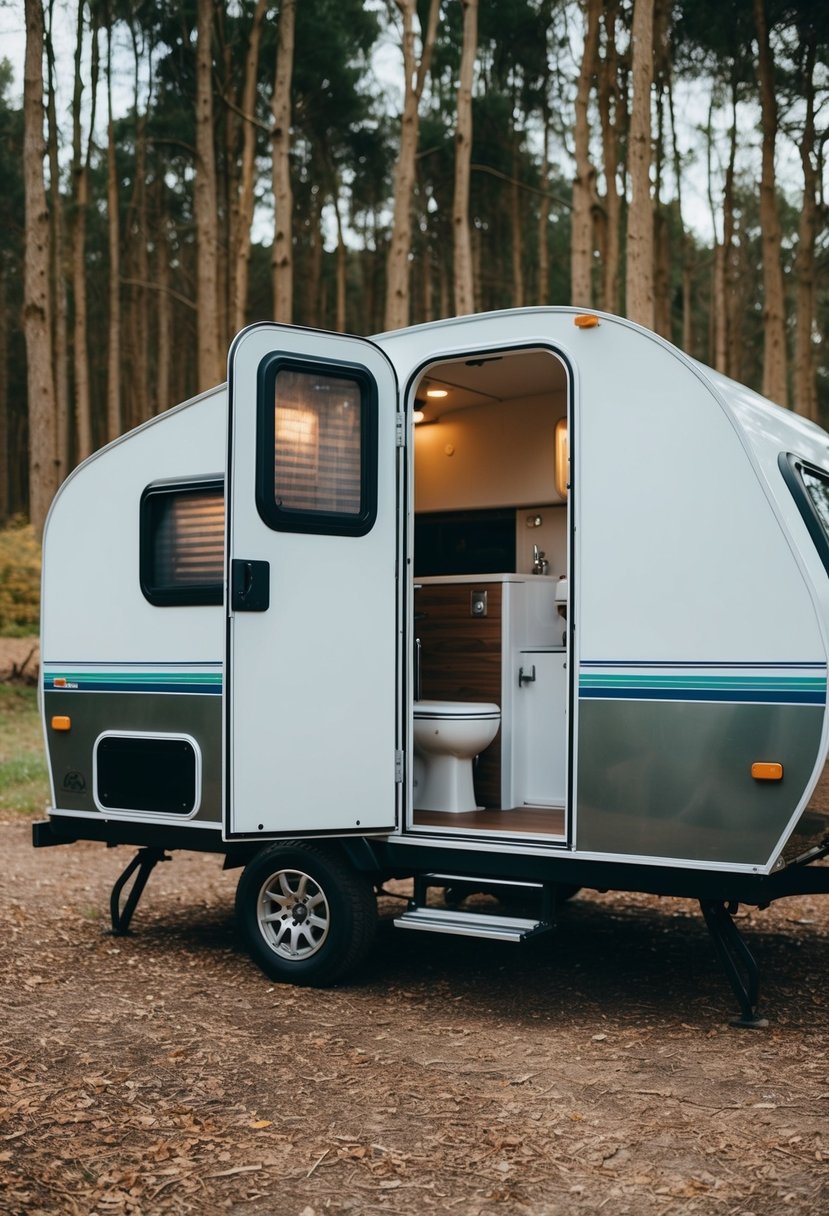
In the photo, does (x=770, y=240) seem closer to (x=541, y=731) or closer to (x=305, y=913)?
(x=541, y=731)

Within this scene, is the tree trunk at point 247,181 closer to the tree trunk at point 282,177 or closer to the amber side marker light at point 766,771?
the tree trunk at point 282,177

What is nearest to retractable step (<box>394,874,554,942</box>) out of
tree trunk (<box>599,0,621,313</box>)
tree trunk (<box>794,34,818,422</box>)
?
tree trunk (<box>599,0,621,313</box>)

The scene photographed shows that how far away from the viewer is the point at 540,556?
796 centimetres

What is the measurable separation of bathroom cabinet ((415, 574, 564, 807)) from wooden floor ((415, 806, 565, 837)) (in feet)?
0.58

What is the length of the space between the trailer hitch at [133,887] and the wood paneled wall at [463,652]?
178cm

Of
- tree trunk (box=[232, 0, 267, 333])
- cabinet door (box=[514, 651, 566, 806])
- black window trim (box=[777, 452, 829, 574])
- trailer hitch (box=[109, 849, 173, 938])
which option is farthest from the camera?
tree trunk (box=[232, 0, 267, 333])

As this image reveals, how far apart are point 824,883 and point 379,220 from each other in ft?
88.5

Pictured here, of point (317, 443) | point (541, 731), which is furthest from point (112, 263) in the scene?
point (317, 443)

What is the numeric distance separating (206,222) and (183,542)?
12574 millimetres

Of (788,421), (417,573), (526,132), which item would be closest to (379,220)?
(526,132)

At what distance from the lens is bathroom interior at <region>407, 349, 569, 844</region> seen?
675 cm

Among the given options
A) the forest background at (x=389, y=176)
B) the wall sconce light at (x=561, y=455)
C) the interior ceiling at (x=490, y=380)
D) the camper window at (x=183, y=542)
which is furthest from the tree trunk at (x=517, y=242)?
the camper window at (x=183, y=542)

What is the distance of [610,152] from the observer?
63.0ft

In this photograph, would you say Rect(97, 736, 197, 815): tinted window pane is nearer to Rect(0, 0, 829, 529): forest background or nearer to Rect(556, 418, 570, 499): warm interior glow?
Rect(556, 418, 570, 499): warm interior glow
